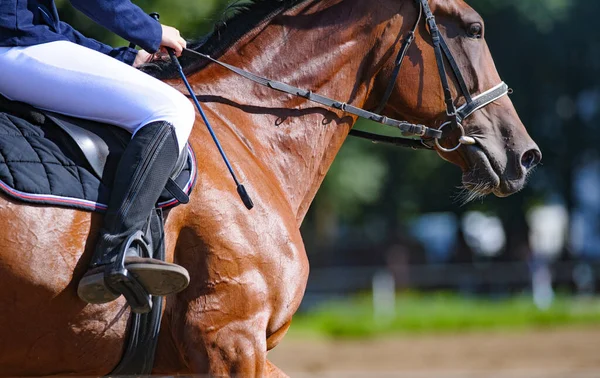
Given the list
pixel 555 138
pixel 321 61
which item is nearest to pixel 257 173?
pixel 321 61

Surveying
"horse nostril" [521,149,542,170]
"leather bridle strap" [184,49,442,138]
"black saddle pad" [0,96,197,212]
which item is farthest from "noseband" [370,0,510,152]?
"black saddle pad" [0,96,197,212]

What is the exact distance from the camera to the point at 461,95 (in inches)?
182

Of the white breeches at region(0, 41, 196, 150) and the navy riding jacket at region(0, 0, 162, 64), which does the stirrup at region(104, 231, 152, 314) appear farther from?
the navy riding jacket at region(0, 0, 162, 64)

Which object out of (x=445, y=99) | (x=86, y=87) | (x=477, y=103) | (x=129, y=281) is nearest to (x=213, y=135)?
(x=86, y=87)

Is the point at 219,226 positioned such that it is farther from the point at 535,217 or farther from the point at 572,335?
the point at 535,217

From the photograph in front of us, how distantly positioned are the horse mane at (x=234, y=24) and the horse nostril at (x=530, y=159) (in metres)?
1.41

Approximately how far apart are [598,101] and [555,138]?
5.38ft

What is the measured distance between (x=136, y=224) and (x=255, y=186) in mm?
681

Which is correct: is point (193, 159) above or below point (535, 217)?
above

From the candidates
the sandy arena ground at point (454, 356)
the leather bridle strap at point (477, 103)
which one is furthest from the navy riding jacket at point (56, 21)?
the sandy arena ground at point (454, 356)

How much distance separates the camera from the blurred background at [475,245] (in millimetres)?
12781

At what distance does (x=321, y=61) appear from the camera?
14.8 ft

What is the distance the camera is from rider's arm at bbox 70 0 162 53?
12.3 ft

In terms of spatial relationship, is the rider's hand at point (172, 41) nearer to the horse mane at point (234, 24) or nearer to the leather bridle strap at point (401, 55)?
the horse mane at point (234, 24)
